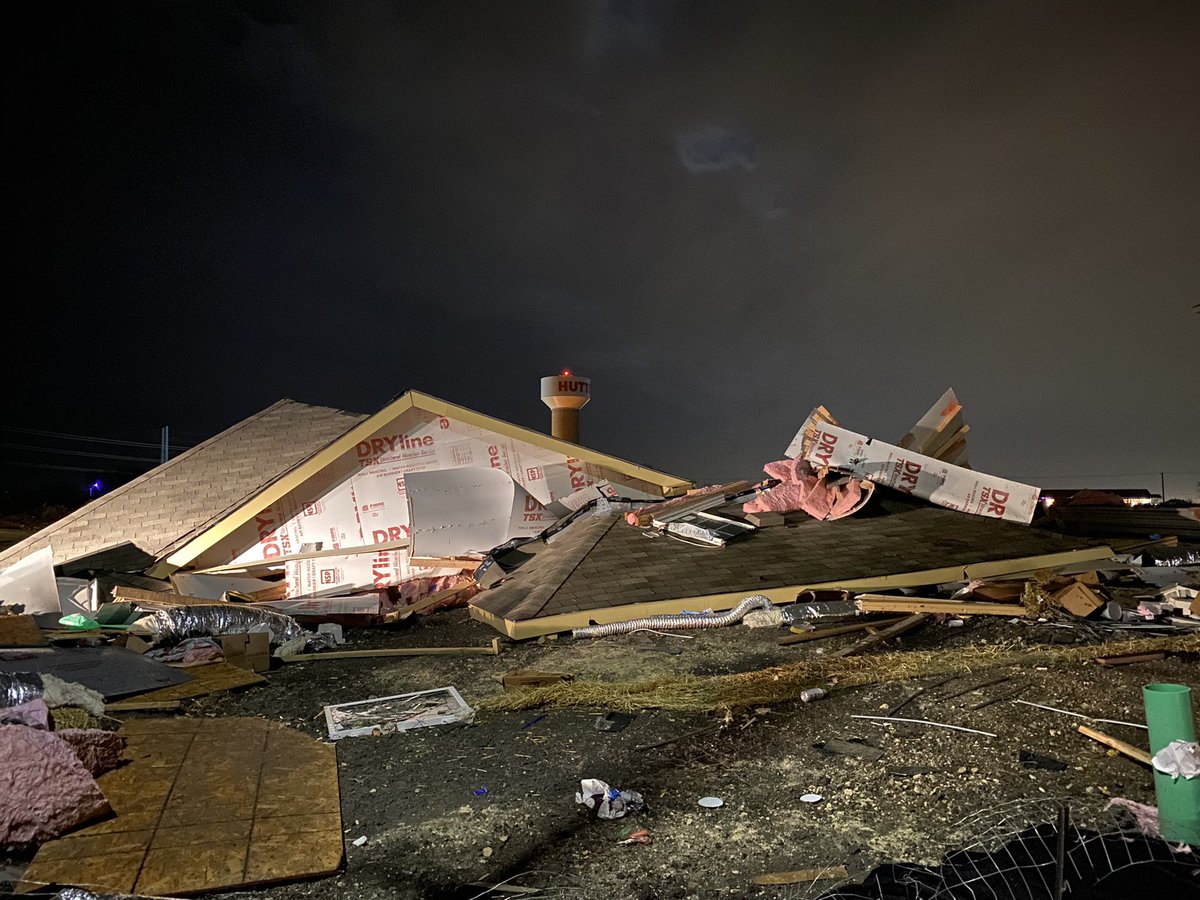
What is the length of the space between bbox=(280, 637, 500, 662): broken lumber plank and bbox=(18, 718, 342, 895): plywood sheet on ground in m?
2.28

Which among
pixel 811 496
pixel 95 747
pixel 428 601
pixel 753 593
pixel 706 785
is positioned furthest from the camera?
pixel 811 496

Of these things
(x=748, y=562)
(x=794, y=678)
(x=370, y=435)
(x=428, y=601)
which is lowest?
(x=794, y=678)

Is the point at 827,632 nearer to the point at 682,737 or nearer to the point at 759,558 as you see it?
the point at 759,558

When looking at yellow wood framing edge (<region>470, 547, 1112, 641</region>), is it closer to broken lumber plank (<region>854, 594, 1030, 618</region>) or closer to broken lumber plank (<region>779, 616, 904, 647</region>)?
broken lumber plank (<region>854, 594, 1030, 618</region>)

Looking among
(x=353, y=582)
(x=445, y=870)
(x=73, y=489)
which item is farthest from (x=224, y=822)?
(x=73, y=489)

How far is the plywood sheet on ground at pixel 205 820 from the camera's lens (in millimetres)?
2871

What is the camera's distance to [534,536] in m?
11.3

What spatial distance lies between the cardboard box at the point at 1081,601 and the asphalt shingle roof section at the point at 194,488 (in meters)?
9.99

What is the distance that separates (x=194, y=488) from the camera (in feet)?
41.9

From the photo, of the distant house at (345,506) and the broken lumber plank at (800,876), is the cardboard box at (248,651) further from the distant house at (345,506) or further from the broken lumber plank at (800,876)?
Answer: the broken lumber plank at (800,876)

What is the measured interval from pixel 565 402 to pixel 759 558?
686 cm

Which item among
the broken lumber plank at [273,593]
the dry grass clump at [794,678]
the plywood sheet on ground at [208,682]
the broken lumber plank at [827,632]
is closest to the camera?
the dry grass clump at [794,678]

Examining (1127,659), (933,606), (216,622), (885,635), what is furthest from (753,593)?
(216,622)

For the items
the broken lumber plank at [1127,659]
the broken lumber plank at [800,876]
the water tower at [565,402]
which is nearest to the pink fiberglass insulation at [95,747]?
the broken lumber plank at [800,876]
